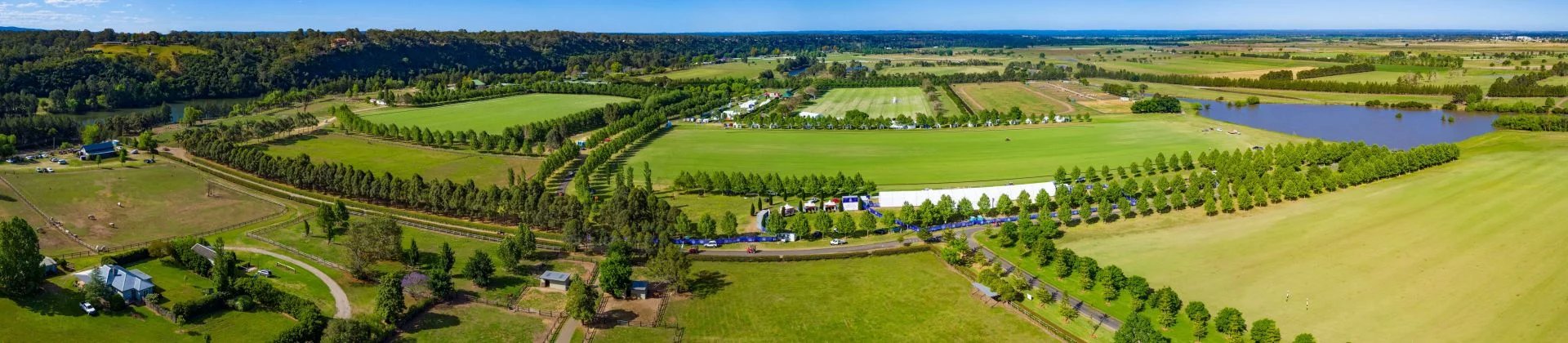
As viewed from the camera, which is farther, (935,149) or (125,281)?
(935,149)

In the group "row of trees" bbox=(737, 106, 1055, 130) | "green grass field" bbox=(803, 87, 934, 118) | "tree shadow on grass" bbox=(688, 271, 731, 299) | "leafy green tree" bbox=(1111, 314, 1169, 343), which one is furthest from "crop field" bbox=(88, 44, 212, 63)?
"leafy green tree" bbox=(1111, 314, 1169, 343)

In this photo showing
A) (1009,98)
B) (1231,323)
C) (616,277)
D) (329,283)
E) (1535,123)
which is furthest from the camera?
(1009,98)

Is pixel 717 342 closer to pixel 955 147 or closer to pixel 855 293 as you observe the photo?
pixel 855 293

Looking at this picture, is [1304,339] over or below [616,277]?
below

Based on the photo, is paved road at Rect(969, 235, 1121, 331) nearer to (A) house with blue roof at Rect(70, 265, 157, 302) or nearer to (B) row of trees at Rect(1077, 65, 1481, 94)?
(A) house with blue roof at Rect(70, 265, 157, 302)

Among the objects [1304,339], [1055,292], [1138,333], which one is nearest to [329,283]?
[1055,292]

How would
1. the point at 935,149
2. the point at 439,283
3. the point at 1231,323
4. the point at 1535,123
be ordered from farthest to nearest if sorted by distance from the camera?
1. the point at 1535,123
2. the point at 935,149
3. the point at 439,283
4. the point at 1231,323

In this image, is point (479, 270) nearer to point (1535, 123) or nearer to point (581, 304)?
point (581, 304)

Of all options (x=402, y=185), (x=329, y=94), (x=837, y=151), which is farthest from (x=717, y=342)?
(x=329, y=94)

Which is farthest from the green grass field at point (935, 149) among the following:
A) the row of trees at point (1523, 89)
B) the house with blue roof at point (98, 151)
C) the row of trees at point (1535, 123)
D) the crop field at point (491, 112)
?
the row of trees at point (1523, 89)
